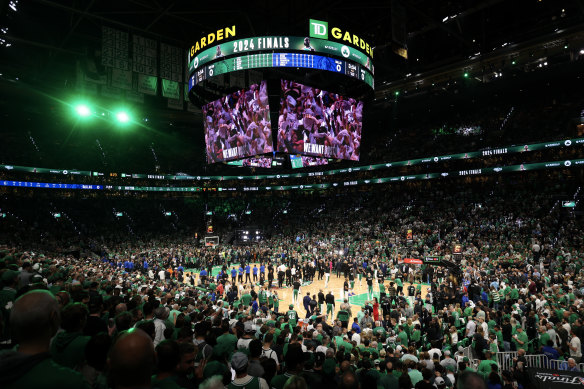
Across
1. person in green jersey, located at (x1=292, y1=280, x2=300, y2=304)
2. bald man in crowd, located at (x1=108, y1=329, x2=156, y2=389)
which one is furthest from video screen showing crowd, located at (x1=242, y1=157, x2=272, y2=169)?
bald man in crowd, located at (x1=108, y1=329, x2=156, y2=389)

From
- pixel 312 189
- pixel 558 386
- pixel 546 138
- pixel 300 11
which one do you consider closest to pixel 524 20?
pixel 546 138

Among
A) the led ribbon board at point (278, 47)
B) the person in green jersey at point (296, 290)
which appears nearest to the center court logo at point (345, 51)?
the led ribbon board at point (278, 47)

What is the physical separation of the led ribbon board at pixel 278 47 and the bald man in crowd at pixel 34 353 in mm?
15946

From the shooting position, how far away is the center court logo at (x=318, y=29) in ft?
53.9

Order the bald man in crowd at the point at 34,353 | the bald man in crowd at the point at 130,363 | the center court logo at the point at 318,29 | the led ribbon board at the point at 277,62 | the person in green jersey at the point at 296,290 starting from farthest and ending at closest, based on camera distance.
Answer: the person in green jersey at the point at 296,290, the led ribbon board at the point at 277,62, the center court logo at the point at 318,29, the bald man in crowd at the point at 130,363, the bald man in crowd at the point at 34,353

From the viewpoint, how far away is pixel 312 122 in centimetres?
1855

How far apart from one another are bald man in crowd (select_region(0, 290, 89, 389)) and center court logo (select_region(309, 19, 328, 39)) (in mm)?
16595

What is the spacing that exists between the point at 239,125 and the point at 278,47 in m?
4.75

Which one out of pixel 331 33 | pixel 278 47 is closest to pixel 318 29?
pixel 331 33

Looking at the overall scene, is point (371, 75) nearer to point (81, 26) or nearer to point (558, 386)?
point (558, 386)

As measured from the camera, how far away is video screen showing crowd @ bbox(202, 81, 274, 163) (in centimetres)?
1830

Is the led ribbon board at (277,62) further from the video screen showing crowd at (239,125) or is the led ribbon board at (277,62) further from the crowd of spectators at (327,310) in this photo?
the crowd of spectators at (327,310)

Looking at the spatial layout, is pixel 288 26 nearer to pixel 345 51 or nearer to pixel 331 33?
pixel 331 33

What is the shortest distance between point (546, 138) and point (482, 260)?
15.0 metres
